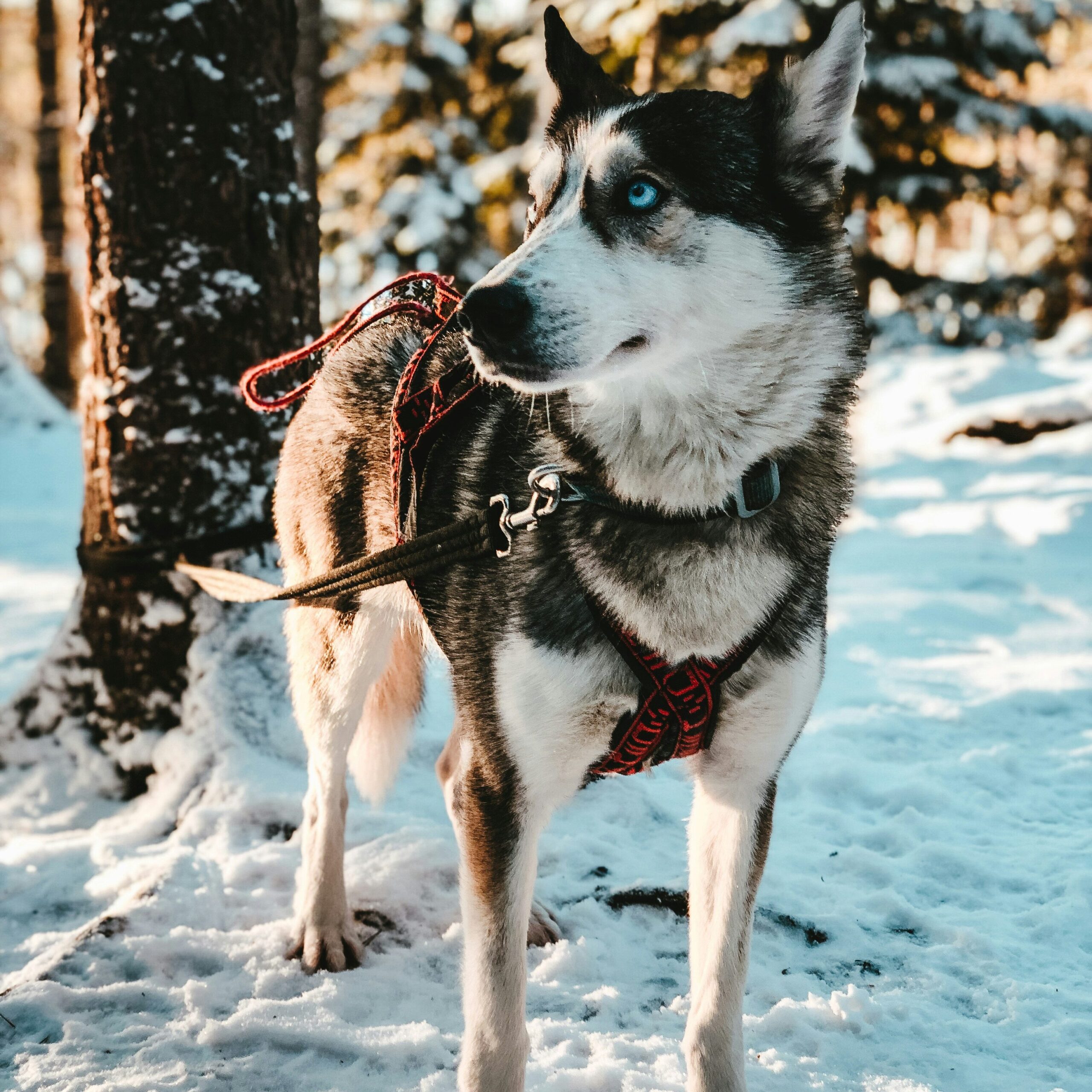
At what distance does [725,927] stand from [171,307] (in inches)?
102

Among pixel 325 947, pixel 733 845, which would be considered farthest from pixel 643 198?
pixel 325 947

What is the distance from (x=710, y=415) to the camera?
177 centimetres

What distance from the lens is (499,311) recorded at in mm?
1598

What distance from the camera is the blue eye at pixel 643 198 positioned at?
5.76ft

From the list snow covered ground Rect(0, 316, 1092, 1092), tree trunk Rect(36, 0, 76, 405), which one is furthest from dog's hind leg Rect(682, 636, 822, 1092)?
tree trunk Rect(36, 0, 76, 405)

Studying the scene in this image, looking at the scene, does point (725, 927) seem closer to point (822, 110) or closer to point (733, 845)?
point (733, 845)

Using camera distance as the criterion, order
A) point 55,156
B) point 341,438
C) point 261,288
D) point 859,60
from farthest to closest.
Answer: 1. point 55,156
2. point 261,288
3. point 341,438
4. point 859,60

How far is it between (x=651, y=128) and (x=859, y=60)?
406mm

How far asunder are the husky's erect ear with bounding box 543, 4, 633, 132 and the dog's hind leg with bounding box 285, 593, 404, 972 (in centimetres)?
125

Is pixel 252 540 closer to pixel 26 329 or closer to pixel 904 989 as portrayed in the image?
pixel 904 989

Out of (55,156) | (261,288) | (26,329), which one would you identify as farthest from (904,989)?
(26,329)

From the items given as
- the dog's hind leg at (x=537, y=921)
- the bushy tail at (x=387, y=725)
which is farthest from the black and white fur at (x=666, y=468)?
the bushy tail at (x=387, y=725)

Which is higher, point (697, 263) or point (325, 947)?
point (697, 263)

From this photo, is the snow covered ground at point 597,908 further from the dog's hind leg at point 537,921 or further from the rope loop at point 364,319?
the rope loop at point 364,319
